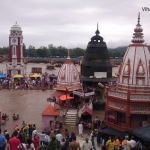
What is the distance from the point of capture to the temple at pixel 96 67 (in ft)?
77.5

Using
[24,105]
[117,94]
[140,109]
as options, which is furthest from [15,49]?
[140,109]

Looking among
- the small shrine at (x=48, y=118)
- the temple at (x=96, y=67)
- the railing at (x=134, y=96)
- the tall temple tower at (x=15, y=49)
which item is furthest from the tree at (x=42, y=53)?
the railing at (x=134, y=96)

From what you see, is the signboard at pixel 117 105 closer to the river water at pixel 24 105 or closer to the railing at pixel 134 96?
the railing at pixel 134 96

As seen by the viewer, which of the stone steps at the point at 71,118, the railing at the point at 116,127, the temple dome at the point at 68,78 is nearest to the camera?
the railing at the point at 116,127

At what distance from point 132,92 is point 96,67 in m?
8.08

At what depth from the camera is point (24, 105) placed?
82.2 feet

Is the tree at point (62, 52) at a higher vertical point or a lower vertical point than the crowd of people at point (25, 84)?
higher

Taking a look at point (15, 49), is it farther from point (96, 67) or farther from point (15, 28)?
point (96, 67)

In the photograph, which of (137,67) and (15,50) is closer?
(137,67)

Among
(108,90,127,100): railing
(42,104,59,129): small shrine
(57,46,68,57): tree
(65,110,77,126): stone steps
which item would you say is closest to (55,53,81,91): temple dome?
(65,110,77,126): stone steps

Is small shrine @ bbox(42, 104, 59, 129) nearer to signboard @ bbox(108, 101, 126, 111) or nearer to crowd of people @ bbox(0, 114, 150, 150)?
crowd of people @ bbox(0, 114, 150, 150)

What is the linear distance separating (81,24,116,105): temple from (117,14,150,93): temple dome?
749cm

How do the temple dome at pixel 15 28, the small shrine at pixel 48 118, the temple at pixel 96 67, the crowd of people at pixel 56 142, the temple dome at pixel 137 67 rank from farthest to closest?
the temple dome at pixel 15 28 → the temple at pixel 96 67 → the small shrine at pixel 48 118 → the temple dome at pixel 137 67 → the crowd of people at pixel 56 142

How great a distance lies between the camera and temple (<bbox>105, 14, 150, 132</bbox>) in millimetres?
15133
